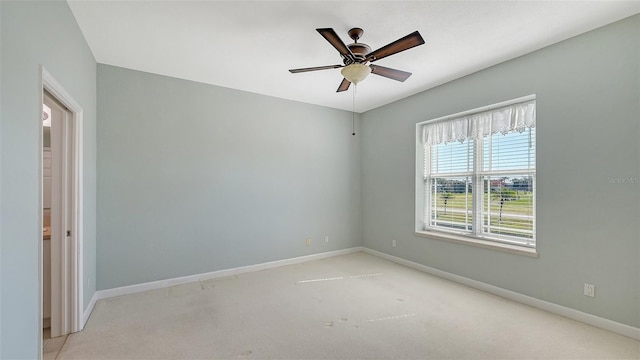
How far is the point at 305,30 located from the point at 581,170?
2.98 meters

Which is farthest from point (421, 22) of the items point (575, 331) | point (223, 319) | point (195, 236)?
point (195, 236)

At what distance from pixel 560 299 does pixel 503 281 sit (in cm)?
53

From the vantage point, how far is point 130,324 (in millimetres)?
2609

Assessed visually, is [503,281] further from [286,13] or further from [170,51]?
[170,51]

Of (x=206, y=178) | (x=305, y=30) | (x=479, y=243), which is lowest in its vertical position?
(x=479, y=243)

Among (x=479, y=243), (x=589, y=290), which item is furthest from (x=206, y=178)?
(x=589, y=290)

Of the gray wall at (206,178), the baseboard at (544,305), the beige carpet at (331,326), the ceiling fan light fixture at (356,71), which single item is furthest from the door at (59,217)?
the baseboard at (544,305)

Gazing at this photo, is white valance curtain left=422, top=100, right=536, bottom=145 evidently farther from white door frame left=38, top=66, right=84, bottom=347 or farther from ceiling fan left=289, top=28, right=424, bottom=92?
white door frame left=38, top=66, right=84, bottom=347

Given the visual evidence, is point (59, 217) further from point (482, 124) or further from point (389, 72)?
point (482, 124)

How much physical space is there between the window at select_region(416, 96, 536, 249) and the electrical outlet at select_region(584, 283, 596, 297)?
0.60m

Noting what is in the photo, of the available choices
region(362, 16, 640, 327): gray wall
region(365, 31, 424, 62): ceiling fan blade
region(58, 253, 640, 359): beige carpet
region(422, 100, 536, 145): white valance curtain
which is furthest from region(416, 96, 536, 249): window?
region(365, 31, 424, 62): ceiling fan blade

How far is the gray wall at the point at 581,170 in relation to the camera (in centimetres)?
239

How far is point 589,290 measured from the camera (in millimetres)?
2607

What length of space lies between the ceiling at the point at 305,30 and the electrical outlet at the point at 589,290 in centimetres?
243
